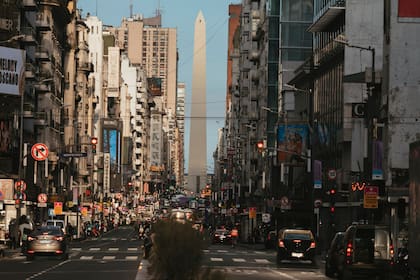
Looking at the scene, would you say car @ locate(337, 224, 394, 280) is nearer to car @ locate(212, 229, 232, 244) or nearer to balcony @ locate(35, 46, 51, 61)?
car @ locate(212, 229, 232, 244)

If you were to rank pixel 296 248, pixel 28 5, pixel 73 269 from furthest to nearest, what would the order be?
1. pixel 28 5
2. pixel 296 248
3. pixel 73 269

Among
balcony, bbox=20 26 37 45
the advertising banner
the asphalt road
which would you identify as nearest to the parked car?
the advertising banner

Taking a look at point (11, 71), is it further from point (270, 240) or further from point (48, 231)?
point (48, 231)

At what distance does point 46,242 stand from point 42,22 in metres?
54.8

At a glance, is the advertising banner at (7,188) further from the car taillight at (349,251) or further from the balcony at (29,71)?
the car taillight at (349,251)

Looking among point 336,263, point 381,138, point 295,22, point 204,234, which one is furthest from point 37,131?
point 204,234

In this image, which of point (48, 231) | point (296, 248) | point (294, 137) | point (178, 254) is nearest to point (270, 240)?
point (294, 137)

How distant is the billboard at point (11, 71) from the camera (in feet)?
242

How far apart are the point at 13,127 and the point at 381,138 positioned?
97.7 ft

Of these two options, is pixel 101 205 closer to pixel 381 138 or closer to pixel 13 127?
pixel 13 127

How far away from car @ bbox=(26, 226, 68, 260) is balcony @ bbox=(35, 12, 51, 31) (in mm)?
52527

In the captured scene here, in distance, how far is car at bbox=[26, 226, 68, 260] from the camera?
173 ft

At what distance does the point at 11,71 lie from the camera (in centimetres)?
7425

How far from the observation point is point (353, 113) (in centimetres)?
7606
